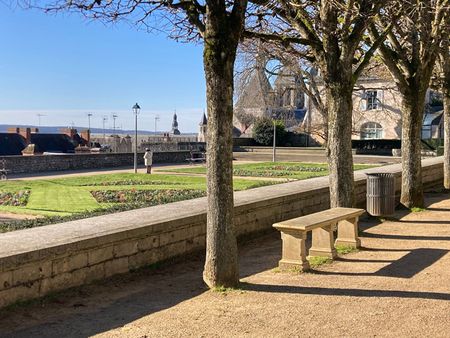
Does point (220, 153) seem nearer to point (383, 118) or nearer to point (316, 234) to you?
point (316, 234)

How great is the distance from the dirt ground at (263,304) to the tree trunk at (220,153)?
1.14ft

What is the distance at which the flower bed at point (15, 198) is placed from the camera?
15112mm

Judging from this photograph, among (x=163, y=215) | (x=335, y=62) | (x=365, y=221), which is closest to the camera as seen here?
(x=163, y=215)

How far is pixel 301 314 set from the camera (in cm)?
589

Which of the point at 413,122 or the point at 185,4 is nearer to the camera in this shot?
the point at 185,4

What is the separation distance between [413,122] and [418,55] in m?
1.54

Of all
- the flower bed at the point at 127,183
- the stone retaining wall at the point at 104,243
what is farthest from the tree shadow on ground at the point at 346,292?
the flower bed at the point at 127,183

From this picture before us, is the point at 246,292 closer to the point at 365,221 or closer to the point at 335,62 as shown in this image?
the point at 335,62

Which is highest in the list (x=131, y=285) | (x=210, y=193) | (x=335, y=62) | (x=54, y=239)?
(x=335, y=62)

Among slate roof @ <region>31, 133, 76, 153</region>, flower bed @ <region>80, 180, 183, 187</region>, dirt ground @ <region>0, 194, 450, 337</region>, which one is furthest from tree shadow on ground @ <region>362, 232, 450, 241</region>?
slate roof @ <region>31, 133, 76, 153</region>

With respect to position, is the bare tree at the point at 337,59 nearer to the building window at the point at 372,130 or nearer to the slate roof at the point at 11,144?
the slate roof at the point at 11,144

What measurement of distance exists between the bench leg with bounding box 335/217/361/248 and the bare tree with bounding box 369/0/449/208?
15.4ft

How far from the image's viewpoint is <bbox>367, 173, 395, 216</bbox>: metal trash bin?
1270 centimetres

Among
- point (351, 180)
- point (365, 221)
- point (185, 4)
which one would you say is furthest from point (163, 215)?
point (365, 221)
